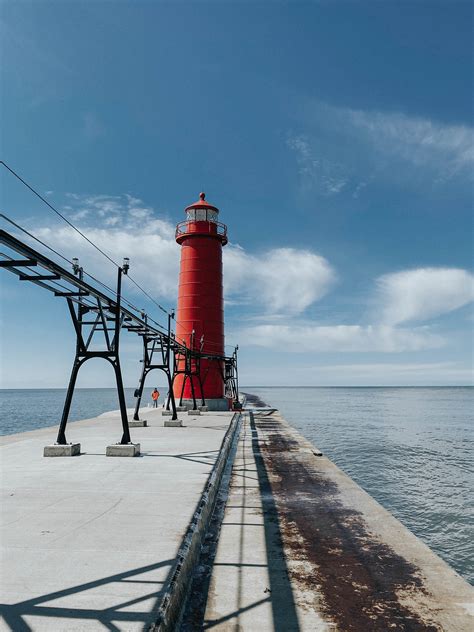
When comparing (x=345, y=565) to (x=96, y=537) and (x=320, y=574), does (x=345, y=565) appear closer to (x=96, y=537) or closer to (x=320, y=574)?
(x=320, y=574)

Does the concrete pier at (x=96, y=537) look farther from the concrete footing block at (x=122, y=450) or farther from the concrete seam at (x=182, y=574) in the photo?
the concrete footing block at (x=122, y=450)

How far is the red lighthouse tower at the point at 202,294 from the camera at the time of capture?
31125 millimetres

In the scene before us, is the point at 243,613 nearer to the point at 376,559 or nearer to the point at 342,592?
the point at 342,592

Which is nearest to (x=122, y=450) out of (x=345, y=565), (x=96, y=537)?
(x=96, y=537)

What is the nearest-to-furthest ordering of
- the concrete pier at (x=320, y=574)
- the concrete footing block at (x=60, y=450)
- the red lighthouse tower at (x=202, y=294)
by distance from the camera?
the concrete pier at (x=320, y=574) < the concrete footing block at (x=60, y=450) < the red lighthouse tower at (x=202, y=294)

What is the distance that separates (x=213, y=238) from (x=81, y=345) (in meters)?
21.1

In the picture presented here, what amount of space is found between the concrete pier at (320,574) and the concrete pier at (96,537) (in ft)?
2.14

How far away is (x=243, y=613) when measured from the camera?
16.1ft

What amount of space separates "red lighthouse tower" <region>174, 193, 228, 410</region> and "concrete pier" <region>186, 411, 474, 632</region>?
21437 millimetres

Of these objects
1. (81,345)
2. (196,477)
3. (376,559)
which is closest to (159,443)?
(81,345)

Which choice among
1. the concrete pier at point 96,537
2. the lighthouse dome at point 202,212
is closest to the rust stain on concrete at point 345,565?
the concrete pier at point 96,537

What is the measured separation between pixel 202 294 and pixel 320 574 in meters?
26.1

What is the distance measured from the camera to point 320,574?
5926 millimetres

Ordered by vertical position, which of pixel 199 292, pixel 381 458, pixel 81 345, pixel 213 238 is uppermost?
pixel 213 238
